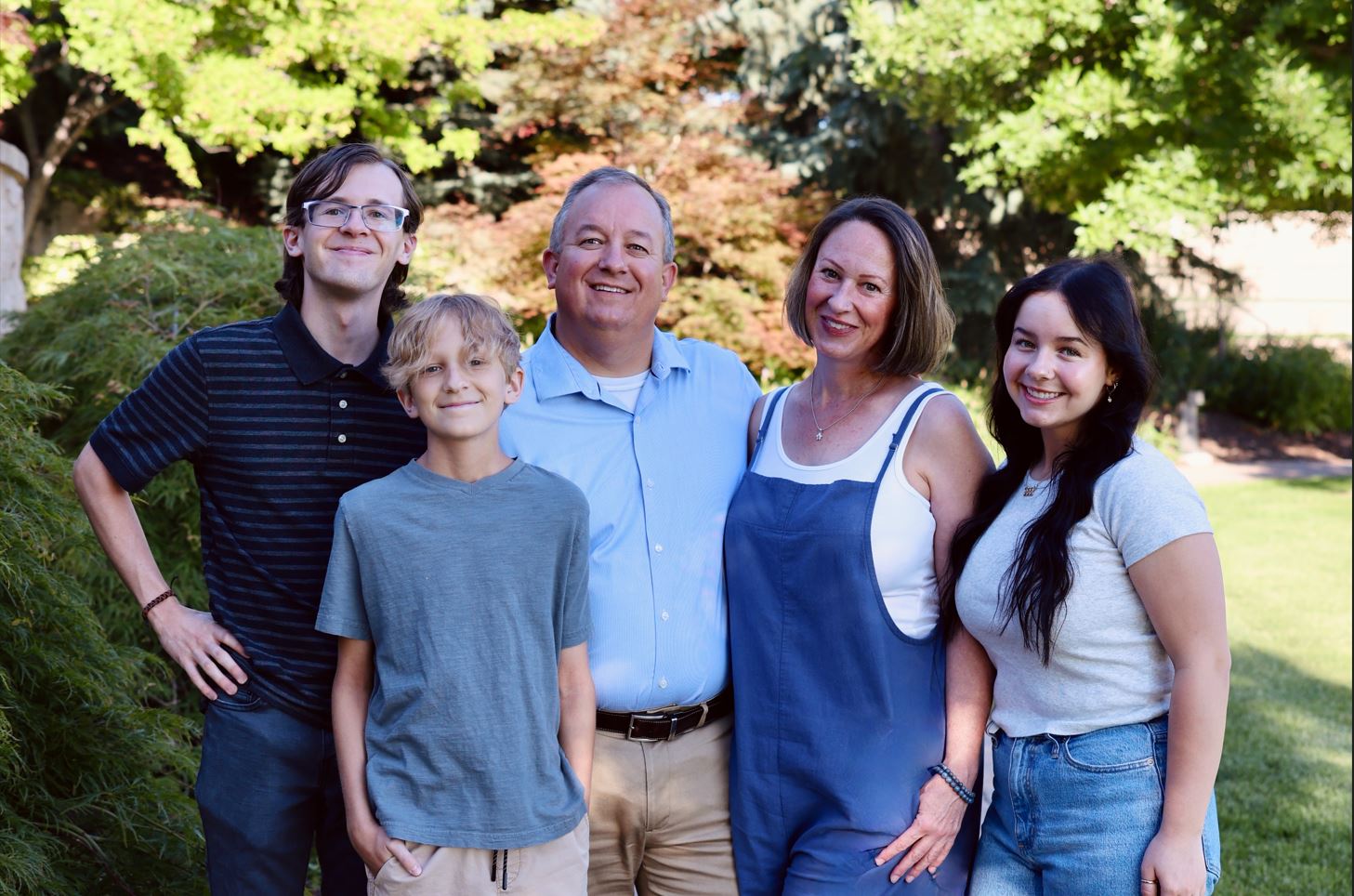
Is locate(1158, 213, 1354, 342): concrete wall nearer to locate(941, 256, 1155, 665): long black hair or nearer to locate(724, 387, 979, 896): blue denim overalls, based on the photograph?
locate(941, 256, 1155, 665): long black hair

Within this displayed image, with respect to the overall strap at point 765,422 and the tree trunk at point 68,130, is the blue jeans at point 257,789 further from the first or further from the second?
the tree trunk at point 68,130

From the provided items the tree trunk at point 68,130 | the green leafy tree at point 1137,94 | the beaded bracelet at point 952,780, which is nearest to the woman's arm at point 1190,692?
the beaded bracelet at point 952,780

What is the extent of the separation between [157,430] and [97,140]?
50.9 feet

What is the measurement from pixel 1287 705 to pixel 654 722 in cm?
608

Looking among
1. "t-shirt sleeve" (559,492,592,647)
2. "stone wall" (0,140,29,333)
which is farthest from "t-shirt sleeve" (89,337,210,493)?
"stone wall" (0,140,29,333)

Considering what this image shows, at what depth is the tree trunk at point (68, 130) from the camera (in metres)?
13.7

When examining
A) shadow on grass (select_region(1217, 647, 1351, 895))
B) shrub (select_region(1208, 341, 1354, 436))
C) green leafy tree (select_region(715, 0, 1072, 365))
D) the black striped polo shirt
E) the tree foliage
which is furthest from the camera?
shrub (select_region(1208, 341, 1354, 436))

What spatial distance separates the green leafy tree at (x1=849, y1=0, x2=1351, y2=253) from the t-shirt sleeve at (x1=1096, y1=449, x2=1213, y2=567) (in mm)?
7883

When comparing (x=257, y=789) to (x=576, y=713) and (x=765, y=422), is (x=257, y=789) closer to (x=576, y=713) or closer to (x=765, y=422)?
(x=576, y=713)

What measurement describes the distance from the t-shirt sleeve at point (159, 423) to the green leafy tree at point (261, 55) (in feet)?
28.4

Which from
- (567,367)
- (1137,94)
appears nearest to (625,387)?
(567,367)

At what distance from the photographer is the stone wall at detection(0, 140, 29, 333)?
232 inches

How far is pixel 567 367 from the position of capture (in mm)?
2750

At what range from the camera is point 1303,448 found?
63.2 ft
